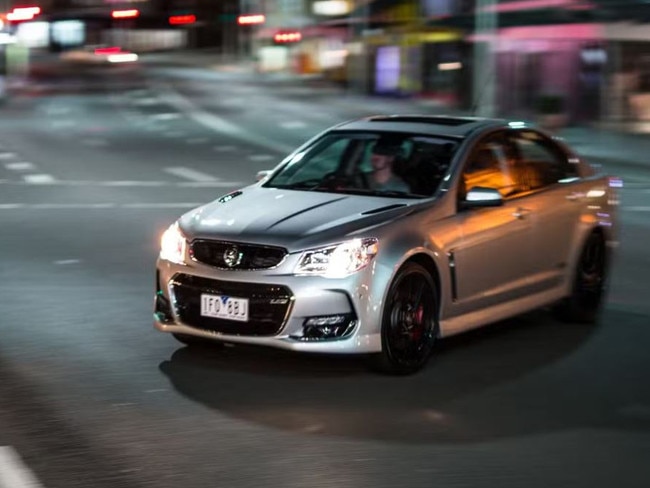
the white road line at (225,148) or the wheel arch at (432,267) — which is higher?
the wheel arch at (432,267)

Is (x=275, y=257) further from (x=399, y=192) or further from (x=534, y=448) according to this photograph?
(x=534, y=448)

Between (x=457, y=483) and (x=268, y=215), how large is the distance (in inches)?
106

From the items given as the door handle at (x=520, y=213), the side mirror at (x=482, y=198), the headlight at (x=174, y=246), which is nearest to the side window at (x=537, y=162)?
the door handle at (x=520, y=213)

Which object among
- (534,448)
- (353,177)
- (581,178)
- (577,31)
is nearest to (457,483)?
(534,448)

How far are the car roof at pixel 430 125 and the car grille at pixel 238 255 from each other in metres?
1.79

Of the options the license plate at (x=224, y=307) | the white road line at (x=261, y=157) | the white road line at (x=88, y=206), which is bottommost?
the white road line at (x=261, y=157)

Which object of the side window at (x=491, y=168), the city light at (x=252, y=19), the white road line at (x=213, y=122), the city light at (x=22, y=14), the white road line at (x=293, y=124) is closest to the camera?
the side window at (x=491, y=168)

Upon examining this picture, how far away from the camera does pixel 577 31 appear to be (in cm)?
3834

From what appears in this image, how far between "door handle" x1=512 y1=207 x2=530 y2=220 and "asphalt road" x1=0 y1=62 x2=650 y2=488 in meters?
0.84

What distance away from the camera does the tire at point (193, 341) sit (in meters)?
8.32

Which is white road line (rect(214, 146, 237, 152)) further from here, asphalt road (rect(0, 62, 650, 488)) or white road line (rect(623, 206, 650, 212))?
asphalt road (rect(0, 62, 650, 488))

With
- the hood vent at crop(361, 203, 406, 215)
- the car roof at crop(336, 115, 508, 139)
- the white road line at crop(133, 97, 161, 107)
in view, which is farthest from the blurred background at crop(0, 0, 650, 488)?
the white road line at crop(133, 97, 161, 107)

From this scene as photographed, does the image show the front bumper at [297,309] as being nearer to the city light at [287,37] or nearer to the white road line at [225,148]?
the white road line at [225,148]

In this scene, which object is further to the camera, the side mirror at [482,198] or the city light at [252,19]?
the city light at [252,19]
